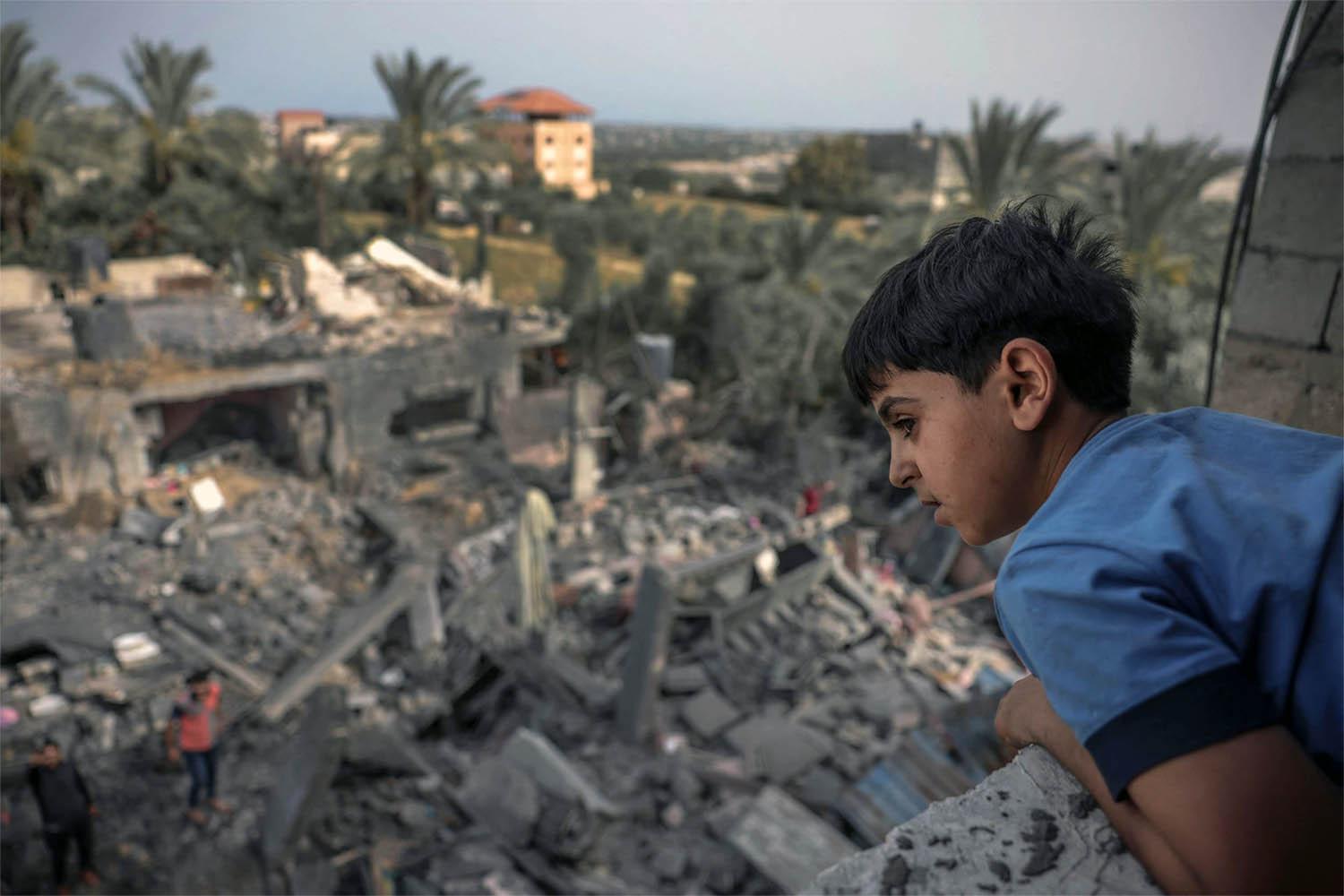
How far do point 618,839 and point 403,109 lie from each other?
78.4ft

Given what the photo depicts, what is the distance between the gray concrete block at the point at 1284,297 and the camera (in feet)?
8.96

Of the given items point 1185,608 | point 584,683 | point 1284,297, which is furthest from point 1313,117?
point 584,683

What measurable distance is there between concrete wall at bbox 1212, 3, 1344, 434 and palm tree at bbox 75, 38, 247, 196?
30.1 m

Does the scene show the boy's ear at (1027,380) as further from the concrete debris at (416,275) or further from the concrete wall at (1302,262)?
the concrete debris at (416,275)

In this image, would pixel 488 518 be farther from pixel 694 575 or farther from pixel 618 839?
pixel 618 839

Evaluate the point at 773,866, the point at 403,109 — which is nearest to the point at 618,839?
the point at 773,866

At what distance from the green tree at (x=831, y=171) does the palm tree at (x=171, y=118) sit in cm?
1996

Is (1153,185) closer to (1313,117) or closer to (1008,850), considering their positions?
(1313,117)

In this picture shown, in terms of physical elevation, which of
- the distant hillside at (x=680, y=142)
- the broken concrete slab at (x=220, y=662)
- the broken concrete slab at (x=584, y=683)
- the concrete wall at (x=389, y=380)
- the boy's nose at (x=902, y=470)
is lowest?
the broken concrete slab at (x=220, y=662)

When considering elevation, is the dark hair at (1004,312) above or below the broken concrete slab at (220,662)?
above

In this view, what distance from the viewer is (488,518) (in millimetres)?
14258

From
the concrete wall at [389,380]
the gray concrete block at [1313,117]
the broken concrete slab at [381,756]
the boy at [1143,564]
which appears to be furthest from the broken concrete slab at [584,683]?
the concrete wall at [389,380]

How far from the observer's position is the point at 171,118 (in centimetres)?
2670

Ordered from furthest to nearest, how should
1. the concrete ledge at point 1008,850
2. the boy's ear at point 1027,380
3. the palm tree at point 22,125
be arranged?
the palm tree at point 22,125
the boy's ear at point 1027,380
the concrete ledge at point 1008,850
